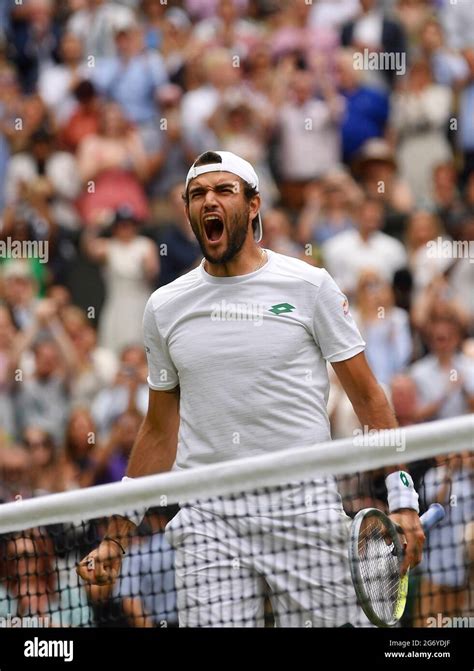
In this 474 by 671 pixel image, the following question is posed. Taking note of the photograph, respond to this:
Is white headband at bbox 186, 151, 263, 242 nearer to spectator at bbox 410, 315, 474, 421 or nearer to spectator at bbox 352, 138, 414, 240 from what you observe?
spectator at bbox 410, 315, 474, 421

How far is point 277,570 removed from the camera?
5012 millimetres

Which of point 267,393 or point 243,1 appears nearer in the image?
point 267,393

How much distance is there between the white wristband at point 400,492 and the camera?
16.4ft

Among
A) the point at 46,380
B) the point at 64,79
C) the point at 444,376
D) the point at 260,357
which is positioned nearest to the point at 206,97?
the point at 64,79

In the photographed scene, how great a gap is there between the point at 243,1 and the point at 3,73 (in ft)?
7.32

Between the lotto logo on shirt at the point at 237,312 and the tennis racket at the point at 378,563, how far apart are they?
2.54ft

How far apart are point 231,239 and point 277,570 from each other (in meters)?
1.12

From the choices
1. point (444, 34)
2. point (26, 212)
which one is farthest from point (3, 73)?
point (444, 34)

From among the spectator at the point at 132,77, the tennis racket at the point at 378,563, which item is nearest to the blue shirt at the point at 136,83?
the spectator at the point at 132,77

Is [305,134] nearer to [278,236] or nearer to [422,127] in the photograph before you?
[422,127]

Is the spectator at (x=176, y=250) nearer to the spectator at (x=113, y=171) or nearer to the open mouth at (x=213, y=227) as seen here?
the spectator at (x=113, y=171)

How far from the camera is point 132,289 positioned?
11.4 metres
